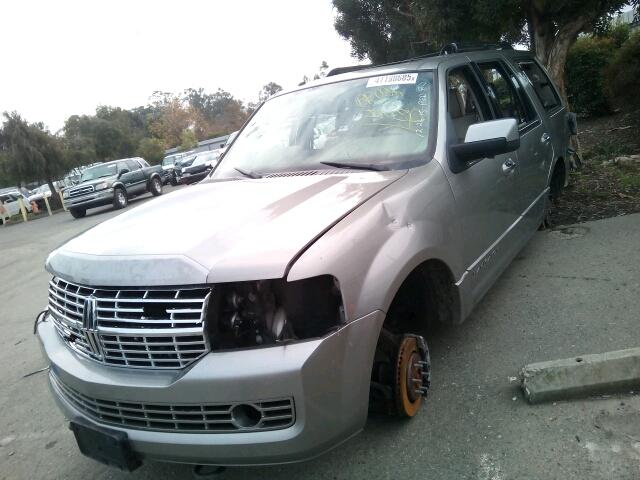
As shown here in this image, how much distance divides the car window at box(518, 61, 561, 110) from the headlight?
3.82 metres

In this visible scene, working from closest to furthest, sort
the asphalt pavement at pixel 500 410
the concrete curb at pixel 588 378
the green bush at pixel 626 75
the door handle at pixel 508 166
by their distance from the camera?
the asphalt pavement at pixel 500 410
the concrete curb at pixel 588 378
the door handle at pixel 508 166
the green bush at pixel 626 75

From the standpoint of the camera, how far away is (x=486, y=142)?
9.41ft

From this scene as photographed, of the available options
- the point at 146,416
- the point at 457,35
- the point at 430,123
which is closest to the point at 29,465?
the point at 146,416

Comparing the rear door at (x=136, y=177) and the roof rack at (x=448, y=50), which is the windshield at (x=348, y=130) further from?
the rear door at (x=136, y=177)

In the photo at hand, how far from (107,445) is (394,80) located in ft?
8.70

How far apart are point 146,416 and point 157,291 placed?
498 millimetres

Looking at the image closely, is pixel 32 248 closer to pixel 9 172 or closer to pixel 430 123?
pixel 430 123

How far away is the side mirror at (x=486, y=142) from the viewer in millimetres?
2861

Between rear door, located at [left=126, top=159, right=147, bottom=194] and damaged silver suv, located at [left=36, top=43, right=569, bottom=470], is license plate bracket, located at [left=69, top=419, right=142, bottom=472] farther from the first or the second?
rear door, located at [left=126, top=159, right=147, bottom=194]

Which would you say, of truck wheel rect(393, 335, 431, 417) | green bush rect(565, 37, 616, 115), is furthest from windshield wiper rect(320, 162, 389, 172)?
green bush rect(565, 37, 616, 115)

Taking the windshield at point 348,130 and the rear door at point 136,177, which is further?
the rear door at point 136,177

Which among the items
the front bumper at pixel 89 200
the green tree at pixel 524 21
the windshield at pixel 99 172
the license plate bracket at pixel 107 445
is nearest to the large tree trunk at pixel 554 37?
the green tree at pixel 524 21

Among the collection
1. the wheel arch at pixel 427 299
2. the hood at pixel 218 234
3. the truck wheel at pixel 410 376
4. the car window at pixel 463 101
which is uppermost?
the car window at pixel 463 101

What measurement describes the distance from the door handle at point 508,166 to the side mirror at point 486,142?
2.03ft
